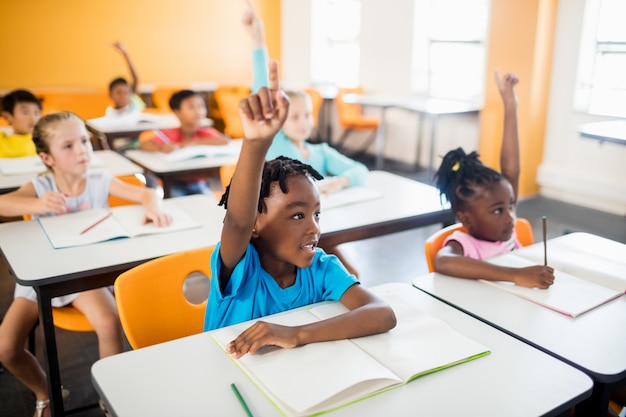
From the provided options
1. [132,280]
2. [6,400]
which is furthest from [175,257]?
[6,400]

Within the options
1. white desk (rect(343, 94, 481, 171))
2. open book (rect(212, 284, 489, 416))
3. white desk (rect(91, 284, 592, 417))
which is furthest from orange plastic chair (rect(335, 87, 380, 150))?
white desk (rect(91, 284, 592, 417))

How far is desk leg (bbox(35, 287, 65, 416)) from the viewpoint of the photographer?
1587 millimetres

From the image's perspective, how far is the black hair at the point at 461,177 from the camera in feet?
5.93

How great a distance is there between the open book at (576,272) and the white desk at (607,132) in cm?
135

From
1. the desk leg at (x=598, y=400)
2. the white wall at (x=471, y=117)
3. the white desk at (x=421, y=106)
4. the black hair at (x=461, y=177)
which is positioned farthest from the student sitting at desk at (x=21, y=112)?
the white wall at (x=471, y=117)

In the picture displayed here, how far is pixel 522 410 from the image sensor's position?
0.96 meters

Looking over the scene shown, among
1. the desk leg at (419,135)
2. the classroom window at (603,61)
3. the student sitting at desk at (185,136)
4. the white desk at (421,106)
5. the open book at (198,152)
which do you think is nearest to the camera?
the open book at (198,152)

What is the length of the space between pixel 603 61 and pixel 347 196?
3293 millimetres

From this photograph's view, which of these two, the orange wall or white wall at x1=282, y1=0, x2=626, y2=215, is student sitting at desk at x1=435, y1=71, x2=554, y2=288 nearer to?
white wall at x1=282, y1=0, x2=626, y2=215

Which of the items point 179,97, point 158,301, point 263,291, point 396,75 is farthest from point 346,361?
point 396,75

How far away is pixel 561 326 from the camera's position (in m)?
1.30

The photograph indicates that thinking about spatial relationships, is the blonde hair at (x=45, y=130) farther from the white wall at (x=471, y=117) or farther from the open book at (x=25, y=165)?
the white wall at (x=471, y=117)

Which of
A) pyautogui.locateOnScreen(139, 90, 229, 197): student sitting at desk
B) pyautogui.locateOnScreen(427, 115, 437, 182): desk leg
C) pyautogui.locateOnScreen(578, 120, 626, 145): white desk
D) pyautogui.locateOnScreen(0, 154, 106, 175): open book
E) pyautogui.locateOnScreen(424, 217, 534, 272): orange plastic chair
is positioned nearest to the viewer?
pyautogui.locateOnScreen(424, 217, 534, 272): orange plastic chair

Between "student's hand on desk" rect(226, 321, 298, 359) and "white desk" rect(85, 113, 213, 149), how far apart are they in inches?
131
